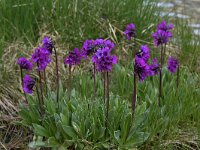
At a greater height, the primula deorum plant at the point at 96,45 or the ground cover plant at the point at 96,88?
the primula deorum plant at the point at 96,45

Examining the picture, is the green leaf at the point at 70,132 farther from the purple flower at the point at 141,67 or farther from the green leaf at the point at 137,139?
the purple flower at the point at 141,67

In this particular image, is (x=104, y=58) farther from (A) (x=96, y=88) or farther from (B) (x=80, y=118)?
(A) (x=96, y=88)

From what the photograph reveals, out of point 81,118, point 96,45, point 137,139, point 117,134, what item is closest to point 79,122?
point 81,118

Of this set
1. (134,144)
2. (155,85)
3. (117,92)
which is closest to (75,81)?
(117,92)

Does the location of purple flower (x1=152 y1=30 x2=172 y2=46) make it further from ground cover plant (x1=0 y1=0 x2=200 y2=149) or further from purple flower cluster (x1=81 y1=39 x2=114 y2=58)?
purple flower cluster (x1=81 y1=39 x2=114 y2=58)

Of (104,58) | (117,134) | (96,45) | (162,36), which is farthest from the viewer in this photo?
(162,36)

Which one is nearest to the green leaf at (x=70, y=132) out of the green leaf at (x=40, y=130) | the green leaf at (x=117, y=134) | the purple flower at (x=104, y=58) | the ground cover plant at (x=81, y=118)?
the ground cover plant at (x=81, y=118)

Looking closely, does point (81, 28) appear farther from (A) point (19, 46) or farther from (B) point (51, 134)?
(B) point (51, 134)

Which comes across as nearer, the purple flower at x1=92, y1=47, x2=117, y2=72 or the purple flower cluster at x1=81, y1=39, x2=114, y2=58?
the purple flower at x1=92, y1=47, x2=117, y2=72

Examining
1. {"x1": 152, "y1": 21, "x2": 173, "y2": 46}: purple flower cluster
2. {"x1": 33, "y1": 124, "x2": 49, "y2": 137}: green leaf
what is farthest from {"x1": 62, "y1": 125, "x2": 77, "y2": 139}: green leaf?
{"x1": 152, "y1": 21, "x2": 173, "y2": 46}: purple flower cluster
